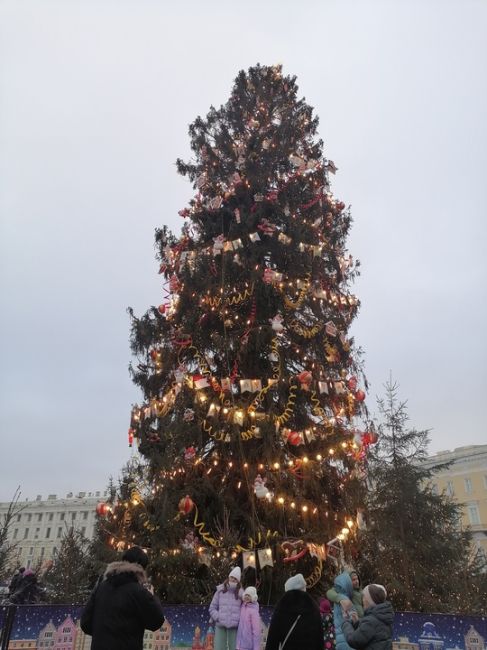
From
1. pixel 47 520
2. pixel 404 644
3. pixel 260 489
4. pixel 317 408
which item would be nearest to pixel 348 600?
pixel 404 644

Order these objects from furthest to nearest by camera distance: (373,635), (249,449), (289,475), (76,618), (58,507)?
(58,507) < (249,449) < (289,475) < (76,618) < (373,635)

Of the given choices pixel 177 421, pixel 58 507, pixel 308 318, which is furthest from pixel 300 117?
pixel 58 507

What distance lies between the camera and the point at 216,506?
10.9 metres

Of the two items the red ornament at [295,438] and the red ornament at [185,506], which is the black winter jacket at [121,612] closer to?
the red ornament at [185,506]

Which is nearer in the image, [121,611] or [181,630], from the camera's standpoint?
[121,611]

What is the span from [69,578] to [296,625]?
11.0 meters

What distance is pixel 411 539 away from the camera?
44.5ft

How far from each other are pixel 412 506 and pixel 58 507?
73.9 meters

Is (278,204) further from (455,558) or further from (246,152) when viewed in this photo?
(455,558)

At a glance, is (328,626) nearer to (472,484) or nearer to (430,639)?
(430,639)

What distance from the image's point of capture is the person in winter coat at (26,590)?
31.0ft

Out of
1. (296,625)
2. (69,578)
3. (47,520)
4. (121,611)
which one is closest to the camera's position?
(121,611)

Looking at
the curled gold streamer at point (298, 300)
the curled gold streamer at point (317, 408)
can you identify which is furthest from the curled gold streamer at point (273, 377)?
the curled gold streamer at point (298, 300)

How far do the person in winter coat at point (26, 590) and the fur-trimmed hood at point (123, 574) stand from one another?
25.6ft
